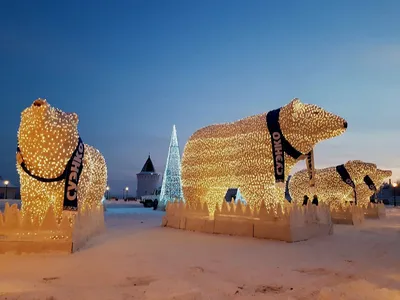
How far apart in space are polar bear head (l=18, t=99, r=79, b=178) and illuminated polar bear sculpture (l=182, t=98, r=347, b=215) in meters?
4.26

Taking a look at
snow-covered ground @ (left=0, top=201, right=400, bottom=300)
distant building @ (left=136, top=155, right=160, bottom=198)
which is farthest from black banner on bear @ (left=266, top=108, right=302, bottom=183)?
distant building @ (left=136, top=155, right=160, bottom=198)

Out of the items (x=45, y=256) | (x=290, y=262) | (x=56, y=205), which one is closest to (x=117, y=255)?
(x=45, y=256)

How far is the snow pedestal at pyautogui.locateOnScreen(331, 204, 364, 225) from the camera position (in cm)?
1156

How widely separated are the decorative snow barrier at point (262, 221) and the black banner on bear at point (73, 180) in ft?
11.6

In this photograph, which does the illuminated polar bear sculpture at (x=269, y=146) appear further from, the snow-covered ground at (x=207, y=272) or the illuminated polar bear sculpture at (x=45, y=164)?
the illuminated polar bear sculpture at (x=45, y=164)

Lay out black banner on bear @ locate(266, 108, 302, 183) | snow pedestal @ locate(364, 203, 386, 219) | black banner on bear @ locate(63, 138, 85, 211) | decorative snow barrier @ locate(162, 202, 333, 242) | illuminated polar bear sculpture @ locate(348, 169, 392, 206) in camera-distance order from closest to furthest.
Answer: black banner on bear @ locate(63, 138, 85, 211), decorative snow barrier @ locate(162, 202, 333, 242), black banner on bear @ locate(266, 108, 302, 183), snow pedestal @ locate(364, 203, 386, 219), illuminated polar bear sculpture @ locate(348, 169, 392, 206)

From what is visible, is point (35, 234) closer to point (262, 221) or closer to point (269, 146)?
point (262, 221)

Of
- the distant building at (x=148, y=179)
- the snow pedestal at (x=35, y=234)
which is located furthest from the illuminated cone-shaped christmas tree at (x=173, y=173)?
the distant building at (x=148, y=179)

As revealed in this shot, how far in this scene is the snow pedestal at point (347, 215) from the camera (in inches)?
455

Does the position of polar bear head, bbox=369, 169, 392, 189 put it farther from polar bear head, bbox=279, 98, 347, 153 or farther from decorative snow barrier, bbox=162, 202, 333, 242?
polar bear head, bbox=279, 98, 347, 153

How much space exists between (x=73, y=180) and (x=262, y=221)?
412 cm

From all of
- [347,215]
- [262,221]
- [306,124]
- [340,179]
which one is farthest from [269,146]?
[340,179]

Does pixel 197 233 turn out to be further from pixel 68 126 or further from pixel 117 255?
pixel 68 126

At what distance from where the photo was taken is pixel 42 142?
248 inches
